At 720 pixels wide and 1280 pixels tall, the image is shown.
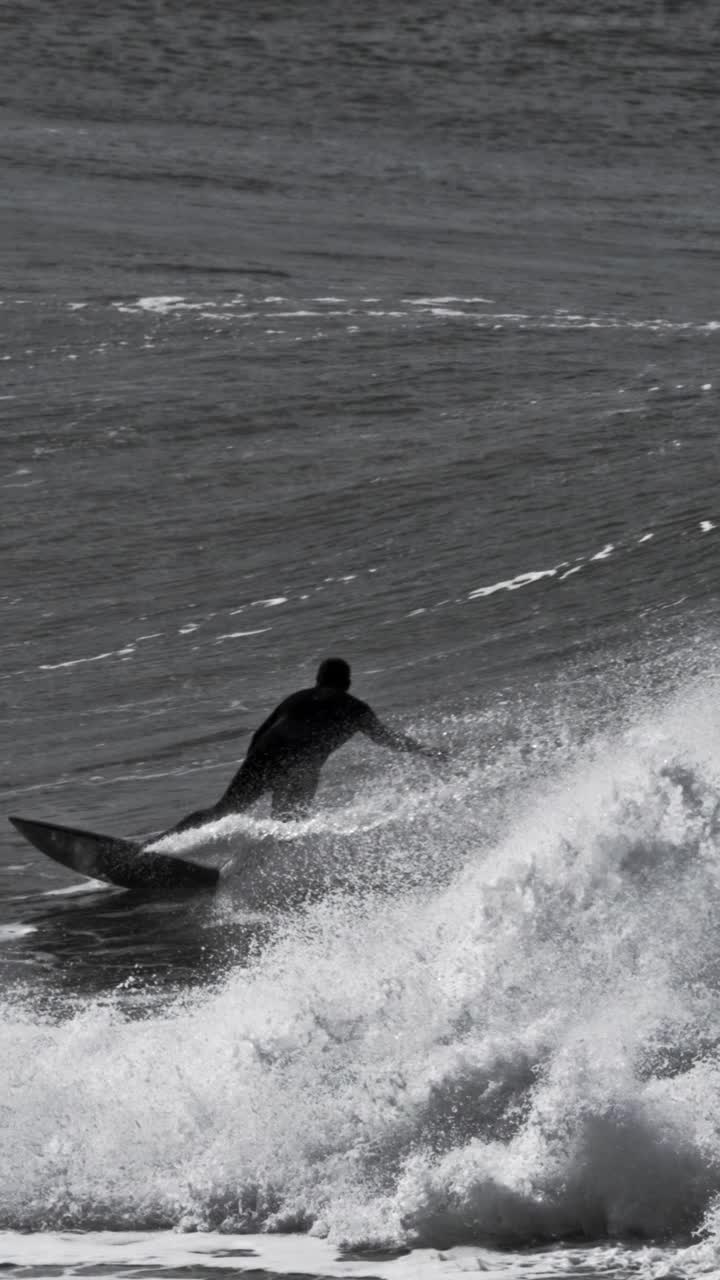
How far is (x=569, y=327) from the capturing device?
2797 centimetres

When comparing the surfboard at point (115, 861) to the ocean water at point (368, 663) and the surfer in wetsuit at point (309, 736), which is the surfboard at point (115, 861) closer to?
the ocean water at point (368, 663)

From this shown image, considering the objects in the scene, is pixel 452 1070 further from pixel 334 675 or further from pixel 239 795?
pixel 239 795

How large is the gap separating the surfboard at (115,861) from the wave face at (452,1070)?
2286mm

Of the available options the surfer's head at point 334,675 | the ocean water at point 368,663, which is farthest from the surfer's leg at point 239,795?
the surfer's head at point 334,675

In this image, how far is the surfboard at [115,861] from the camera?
1155cm

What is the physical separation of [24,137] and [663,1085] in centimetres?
→ 3923

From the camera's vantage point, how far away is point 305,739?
36.6 ft

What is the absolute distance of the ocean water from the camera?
23.5 feet

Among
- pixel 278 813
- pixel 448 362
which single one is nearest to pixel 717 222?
pixel 448 362

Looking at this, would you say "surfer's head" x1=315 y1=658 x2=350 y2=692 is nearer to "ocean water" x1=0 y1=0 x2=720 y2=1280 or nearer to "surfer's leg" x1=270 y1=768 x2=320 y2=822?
"surfer's leg" x1=270 y1=768 x2=320 y2=822

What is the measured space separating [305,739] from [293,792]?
37 cm

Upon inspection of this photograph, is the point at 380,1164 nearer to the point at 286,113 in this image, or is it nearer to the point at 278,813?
the point at 278,813

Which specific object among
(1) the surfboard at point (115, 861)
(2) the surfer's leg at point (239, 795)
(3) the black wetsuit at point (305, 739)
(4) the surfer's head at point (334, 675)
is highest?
(4) the surfer's head at point (334, 675)

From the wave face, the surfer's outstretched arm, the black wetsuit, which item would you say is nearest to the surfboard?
the black wetsuit
